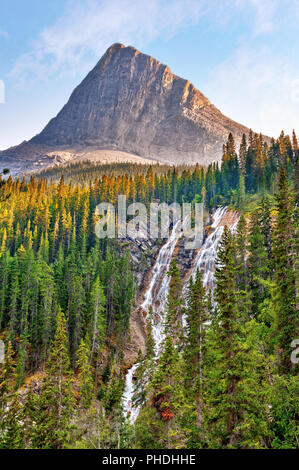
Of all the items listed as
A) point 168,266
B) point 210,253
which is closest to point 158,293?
point 168,266

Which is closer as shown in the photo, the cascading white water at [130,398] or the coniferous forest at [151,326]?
the coniferous forest at [151,326]

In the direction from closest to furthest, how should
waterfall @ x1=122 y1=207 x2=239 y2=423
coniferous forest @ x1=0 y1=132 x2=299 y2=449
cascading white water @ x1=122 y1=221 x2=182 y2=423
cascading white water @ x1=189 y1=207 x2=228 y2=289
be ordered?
1. coniferous forest @ x1=0 y1=132 x2=299 y2=449
2. cascading white water @ x1=122 y1=221 x2=182 y2=423
3. waterfall @ x1=122 y1=207 x2=239 y2=423
4. cascading white water @ x1=189 y1=207 x2=228 y2=289

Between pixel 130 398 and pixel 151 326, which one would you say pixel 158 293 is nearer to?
pixel 151 326

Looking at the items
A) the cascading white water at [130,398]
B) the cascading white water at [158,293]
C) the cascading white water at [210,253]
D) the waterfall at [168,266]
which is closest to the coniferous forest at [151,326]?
the cascading white water at [130,398]

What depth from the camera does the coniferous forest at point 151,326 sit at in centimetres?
1773

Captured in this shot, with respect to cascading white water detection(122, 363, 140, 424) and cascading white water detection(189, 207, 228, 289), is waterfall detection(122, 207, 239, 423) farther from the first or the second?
cascading white water detection(122, 363, 140, 424)

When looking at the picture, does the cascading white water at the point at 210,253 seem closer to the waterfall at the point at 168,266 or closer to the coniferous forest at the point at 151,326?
the waterfall at the point at 168,266

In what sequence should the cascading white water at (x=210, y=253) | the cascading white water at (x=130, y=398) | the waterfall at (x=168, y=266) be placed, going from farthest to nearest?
the cascading white water at (x=210, y=253), the waterfall at (x=168, y=266), the cascading white water at (x=130, y=398)

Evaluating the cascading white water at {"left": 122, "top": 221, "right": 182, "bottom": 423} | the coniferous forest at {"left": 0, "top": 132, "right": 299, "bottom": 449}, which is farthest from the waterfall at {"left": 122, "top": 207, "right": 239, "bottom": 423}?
the coniferous forest at {"left": 0, "top": 132, "right": 299, "bottom": 449}

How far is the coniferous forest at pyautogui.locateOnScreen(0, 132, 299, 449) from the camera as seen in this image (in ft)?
58.2

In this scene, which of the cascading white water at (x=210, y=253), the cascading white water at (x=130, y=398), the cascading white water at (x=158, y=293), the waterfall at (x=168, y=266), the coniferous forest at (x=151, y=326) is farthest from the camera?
the cascading white water at (x=210, y=253)

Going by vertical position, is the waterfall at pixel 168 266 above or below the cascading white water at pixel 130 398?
above

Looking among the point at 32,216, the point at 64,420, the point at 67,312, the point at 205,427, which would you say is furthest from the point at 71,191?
the point at 205,427
